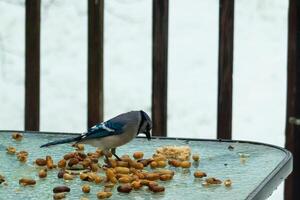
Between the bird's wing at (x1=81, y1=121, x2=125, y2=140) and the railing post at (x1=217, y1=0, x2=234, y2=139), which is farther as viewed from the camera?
the railing post at (x1=217, y1=0, x2=234, y2=139)

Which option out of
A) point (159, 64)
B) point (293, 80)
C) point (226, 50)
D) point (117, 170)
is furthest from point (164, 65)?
point (117, 170)

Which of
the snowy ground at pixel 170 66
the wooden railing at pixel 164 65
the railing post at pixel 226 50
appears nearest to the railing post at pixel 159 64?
the wooden railing at pixel 164 65

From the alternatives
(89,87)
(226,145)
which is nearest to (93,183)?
Answer: (226,145)

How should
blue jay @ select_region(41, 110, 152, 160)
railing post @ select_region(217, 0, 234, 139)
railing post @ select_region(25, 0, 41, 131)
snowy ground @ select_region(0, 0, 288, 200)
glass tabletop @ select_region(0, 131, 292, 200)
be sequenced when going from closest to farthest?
glass tabletop @ select_region(0, 131, 292, 200), blue jay @ select_region(41, 110, 152, 160), railing post @ select_region(217, 0, 234, 139), railing post @ select_region(25, 0, 41, 131), snowy ground @ select_region(0, 0, 288, 200)

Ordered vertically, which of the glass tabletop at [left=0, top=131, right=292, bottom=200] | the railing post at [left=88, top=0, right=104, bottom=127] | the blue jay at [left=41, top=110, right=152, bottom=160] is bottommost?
the glass tabletop at [left=0, top=131, right=292, bottom=200]

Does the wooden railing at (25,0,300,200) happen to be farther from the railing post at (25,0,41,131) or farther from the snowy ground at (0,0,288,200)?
the snowy ground at (0,0,288,200)

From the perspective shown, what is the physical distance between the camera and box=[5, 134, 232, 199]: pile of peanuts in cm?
190

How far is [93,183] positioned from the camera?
1.97 meters

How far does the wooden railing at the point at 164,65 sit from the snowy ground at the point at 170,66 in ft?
6.52

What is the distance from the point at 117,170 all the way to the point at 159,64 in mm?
915

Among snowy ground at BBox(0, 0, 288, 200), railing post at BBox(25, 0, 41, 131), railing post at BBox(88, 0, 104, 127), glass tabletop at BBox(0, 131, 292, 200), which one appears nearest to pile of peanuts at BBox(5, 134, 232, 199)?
glass tabletop at BBox(0, 131, 292, 200)

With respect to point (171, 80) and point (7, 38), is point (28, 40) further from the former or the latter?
point (7, 38)

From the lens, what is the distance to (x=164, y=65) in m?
2.89

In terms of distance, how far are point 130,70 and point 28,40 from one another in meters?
2.49
